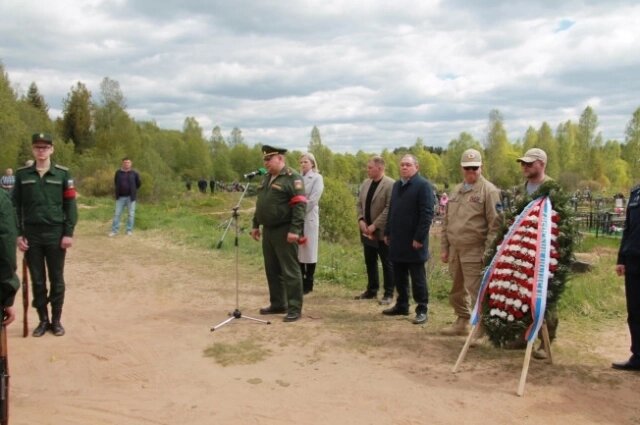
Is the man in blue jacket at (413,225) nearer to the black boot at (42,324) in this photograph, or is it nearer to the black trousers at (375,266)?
the black trousers at (375,266)

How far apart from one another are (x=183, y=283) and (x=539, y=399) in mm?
6145

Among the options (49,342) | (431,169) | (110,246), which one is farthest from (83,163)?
(431,169)

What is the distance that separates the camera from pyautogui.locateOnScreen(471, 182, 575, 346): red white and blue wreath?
4.89m

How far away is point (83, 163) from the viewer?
1457 inches

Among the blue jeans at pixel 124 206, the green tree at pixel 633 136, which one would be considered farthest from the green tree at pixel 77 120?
the green tree at pixel 633 136

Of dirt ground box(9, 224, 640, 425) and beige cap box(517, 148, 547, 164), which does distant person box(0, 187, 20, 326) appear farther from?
beige cap box(517, 148, 547, 164)

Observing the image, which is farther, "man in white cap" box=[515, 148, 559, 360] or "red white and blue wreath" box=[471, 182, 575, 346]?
"man in white cap" box=[515, 148, 559, 360]

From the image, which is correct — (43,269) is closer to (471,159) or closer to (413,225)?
(413,225)

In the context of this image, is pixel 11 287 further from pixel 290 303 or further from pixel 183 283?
pixel 183 283

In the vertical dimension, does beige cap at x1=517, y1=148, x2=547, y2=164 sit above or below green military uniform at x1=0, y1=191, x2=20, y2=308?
above

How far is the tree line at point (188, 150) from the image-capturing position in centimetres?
3441

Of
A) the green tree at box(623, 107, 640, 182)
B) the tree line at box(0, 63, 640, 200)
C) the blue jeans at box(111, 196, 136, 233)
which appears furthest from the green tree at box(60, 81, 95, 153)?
the green tree at box(623, 107, 640, 182)

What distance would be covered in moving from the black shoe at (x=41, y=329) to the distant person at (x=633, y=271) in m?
5.95

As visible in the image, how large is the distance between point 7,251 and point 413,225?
438 centimetres
